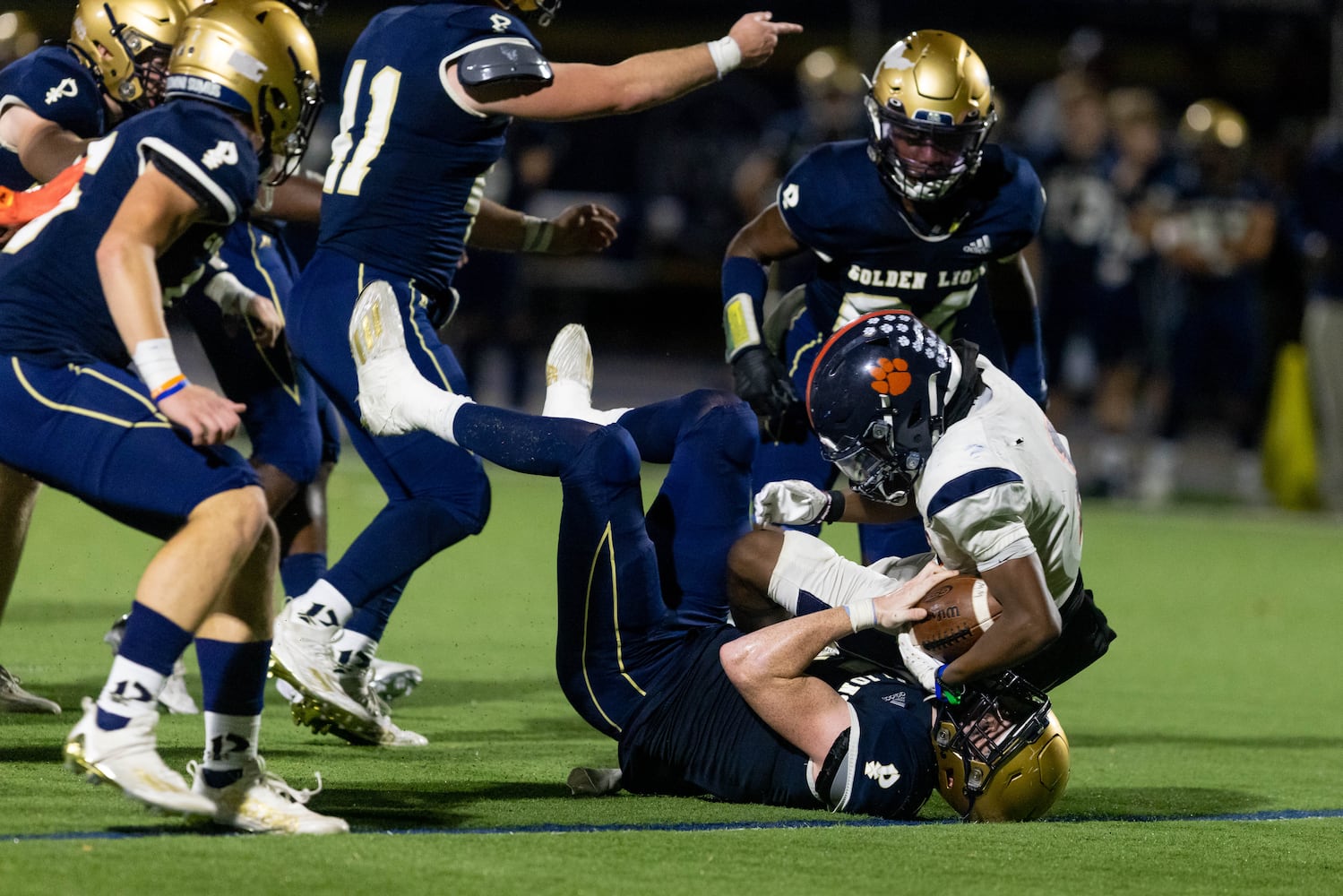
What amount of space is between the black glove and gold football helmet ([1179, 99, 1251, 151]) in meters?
7.16

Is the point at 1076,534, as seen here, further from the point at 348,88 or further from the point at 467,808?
the point at 348,88

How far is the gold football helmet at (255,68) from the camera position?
3.80 m

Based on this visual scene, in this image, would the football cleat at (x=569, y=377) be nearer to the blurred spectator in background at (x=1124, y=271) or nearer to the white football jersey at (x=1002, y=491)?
the white football jersey at (x=1002, y=491)

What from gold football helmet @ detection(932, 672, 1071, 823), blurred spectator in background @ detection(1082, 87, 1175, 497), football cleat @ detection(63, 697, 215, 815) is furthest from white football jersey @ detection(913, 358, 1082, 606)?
blurred spectator in background @ detection(1082, 87, 1175, 497)

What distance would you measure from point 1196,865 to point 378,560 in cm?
214

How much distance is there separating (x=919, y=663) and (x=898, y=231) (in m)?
1.67

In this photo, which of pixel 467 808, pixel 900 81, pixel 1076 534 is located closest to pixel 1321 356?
pixel 900 81

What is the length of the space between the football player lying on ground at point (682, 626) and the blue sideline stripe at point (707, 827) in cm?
10

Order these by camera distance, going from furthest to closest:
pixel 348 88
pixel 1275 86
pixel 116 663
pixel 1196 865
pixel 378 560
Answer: pixel 1275 86, pixel 348 88, pixel 378 560, pixel 1196 865, pixel 116 663

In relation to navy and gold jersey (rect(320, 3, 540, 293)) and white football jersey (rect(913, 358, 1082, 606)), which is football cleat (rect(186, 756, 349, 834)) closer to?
white football jersey (rect(913, 358, 1082, 606))

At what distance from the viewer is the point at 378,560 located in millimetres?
4844

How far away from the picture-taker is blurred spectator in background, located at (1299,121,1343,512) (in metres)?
12.6

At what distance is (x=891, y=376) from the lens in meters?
4.20

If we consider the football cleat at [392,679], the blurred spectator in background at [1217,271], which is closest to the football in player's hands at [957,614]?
the football cleat at [392,679]
